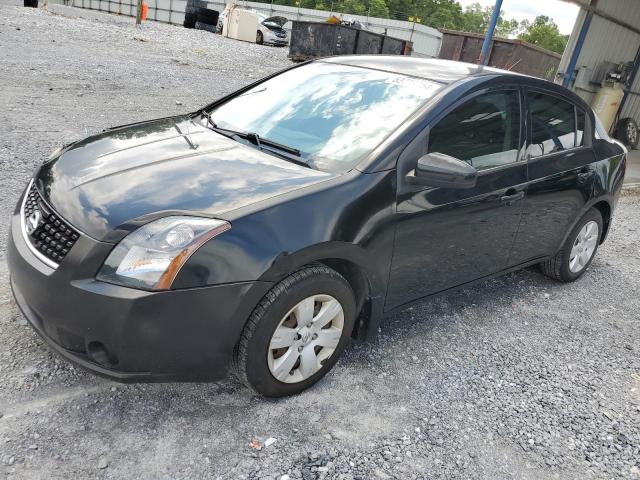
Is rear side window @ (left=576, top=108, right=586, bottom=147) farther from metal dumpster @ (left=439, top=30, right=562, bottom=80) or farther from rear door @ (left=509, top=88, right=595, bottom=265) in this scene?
metal dumpster @ (left=439, top=30, right=562, bottom=80)

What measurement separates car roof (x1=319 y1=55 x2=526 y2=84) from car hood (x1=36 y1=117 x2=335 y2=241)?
1.11 metres

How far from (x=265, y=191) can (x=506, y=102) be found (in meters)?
1.88

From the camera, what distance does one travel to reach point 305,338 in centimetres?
262

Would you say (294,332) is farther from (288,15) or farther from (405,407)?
(288,15)

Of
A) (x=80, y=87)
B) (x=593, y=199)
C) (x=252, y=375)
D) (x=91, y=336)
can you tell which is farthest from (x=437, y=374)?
(x=80, y=87)

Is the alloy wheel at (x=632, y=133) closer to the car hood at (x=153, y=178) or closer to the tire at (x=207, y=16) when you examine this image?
the car hood at (x=153, y=178)

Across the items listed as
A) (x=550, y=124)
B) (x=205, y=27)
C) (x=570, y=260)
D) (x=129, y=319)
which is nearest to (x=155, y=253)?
(x=129, y=319)

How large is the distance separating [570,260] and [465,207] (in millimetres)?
1828

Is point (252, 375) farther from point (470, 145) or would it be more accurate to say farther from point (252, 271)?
point (470, 145)

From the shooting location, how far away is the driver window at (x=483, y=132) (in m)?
3.06

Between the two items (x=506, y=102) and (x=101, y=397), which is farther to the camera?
(x=506, y=102)

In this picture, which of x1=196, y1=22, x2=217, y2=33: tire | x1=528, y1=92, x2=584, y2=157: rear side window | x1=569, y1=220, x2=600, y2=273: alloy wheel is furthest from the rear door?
x1=196, y1=22, x2=217, y2=33: tire

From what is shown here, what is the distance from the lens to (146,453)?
2.27 metres

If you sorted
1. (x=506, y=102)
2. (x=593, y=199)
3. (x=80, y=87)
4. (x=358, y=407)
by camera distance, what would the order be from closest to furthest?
(x=358, y=407)
(x=506, y=102)
(x=593, y=199)
(x=80, y=87)
